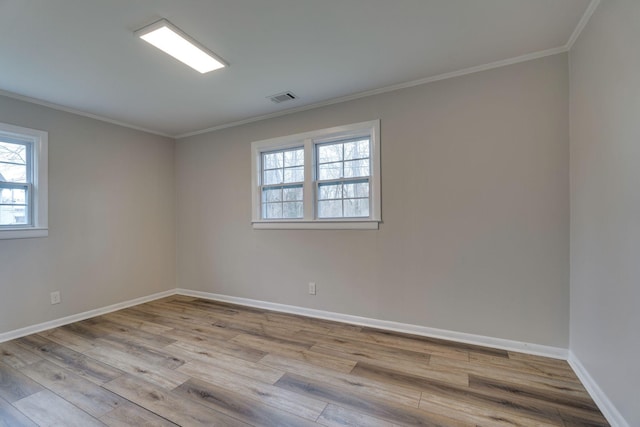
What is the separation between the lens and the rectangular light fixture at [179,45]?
2031mm

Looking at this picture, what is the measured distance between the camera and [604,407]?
5.70 feet

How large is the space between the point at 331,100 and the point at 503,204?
205 cm

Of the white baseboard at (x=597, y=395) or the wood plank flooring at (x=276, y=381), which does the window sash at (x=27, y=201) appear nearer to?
the wood plank flooring at (x=276, y=381)

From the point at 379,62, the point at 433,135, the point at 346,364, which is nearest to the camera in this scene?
the point at 346,364

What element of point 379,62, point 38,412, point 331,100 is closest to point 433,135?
point 379,62

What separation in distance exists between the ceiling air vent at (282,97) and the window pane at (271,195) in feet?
3.55

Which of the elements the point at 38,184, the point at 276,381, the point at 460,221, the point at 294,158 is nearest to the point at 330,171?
the point at 294,158

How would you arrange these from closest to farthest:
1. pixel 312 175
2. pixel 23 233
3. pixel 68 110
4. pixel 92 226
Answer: pixel 23 233 < pixel 68 110 < pixel 312 175 < pixel 92 226

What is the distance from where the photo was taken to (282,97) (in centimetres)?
324

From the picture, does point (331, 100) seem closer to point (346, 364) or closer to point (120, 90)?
point (120, 90)

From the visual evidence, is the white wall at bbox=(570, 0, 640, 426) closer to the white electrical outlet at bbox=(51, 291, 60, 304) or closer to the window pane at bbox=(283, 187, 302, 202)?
the window pane at bbox=(283, 187, 302, 202)

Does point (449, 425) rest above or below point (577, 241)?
below

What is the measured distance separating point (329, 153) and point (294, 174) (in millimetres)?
537

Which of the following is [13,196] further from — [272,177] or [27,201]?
[272,177]
